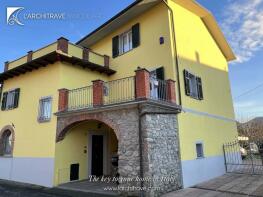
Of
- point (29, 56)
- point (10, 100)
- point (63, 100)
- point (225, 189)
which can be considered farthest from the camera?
point (10, 100)

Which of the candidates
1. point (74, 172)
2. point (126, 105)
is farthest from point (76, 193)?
point (126, 105)

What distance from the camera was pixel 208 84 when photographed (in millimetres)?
13117

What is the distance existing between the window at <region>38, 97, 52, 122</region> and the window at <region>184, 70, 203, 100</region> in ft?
22.8

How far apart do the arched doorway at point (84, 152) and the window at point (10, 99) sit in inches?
184

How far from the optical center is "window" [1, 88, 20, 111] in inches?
508

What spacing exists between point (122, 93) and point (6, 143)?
8150mm

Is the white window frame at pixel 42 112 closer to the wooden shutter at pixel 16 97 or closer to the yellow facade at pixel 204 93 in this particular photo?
the wooden shutter at pixel 16 97

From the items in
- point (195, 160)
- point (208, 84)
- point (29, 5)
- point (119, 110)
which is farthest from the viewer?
point (208, 84)

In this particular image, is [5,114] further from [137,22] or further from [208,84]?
[208,84]

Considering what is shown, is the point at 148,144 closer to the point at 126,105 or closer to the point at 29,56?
the point at 126,105

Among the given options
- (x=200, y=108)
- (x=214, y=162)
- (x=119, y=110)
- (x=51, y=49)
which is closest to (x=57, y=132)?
(x=119, y=110)

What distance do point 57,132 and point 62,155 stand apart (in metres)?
1.11

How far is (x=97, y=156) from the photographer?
11906 mm

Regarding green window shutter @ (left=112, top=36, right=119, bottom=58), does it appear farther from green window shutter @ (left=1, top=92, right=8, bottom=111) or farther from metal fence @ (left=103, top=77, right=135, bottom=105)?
green window shutter @ (left=1, top=92, right=8, bottom=111)
